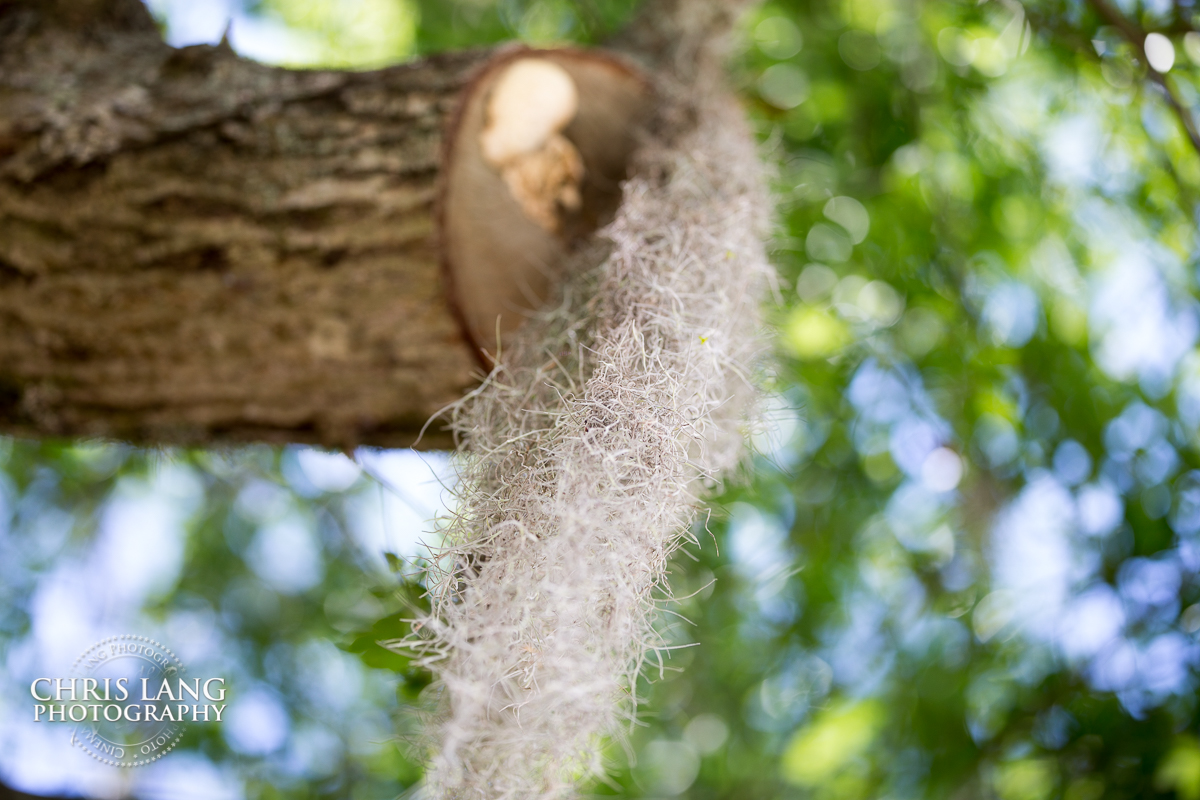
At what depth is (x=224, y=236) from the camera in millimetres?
1037

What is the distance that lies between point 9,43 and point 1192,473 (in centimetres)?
224

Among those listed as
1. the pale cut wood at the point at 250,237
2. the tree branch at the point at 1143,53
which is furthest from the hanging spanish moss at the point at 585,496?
the tree branch at the point at 1143,53

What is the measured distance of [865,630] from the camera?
1.90 metres

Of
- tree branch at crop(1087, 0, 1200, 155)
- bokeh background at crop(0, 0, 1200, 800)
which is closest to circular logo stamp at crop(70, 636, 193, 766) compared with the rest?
bokeh background at crop(0, 0, 1200, 800)

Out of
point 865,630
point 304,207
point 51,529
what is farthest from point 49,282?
point 865,630

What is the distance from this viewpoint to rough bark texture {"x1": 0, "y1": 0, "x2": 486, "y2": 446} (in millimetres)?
1034

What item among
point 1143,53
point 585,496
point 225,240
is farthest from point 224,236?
point 1143,53

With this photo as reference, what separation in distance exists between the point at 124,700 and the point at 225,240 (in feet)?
2.43

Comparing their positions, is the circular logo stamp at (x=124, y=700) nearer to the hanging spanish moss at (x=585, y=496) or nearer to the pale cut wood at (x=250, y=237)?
the pale cut wood at (x=250, y=237)

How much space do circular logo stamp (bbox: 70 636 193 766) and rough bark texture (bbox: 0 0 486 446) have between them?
0.44 m

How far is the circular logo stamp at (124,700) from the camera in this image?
4.08 feet

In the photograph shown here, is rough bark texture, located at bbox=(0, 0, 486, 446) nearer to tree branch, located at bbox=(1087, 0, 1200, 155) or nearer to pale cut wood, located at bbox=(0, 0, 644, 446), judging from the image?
pale cut wood, located at bbox=(0, 0, 644, 446)

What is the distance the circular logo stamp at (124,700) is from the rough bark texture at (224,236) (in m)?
0.44

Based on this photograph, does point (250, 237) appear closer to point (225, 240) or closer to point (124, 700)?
point (225, 240)
